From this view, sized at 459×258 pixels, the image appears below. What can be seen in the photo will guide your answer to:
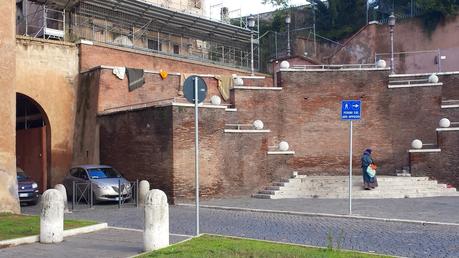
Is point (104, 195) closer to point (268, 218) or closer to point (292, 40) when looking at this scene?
point (268, 218)

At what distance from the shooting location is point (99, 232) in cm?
1253

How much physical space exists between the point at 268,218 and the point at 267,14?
40.9m

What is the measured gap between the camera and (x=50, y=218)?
11047mm

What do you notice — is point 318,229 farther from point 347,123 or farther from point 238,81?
point 238,81

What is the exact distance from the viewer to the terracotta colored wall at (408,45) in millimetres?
35375

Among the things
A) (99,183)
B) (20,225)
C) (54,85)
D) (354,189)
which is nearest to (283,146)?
(354,189)

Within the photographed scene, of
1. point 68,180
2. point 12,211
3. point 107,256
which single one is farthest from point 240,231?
point 68,180

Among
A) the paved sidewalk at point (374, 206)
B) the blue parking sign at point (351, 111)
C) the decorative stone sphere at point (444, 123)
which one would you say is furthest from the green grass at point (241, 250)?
the decorative stone sphere at point (444, 123)

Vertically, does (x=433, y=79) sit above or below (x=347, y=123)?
above

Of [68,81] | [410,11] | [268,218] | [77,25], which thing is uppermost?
[410,11]

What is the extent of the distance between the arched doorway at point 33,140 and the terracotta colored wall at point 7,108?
28.0 ft

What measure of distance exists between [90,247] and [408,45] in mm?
31463

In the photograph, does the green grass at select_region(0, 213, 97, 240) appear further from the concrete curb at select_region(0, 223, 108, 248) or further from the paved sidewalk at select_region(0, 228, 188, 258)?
the paved sidewalk at select_region(0, 228, 188, 258)

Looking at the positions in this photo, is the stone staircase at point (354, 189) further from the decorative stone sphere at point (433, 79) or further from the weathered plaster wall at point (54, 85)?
the weathered plaster wall at point (54, 85)
